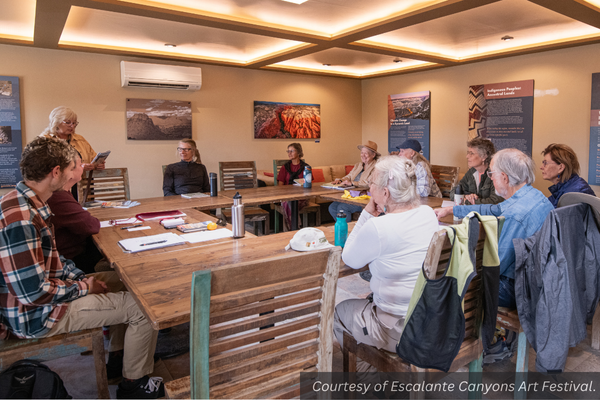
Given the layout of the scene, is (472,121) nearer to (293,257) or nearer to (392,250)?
(392,250)

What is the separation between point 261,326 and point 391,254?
626 millimetres

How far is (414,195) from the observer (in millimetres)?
1777

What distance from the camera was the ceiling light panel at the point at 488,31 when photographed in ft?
12.8

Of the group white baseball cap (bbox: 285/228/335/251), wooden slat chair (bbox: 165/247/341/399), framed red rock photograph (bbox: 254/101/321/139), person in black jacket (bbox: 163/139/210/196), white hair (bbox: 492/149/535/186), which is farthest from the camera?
framed red rock photograph (bbox: 254/101/321/139)

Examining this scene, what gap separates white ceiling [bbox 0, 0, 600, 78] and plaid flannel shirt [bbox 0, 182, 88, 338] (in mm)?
2306

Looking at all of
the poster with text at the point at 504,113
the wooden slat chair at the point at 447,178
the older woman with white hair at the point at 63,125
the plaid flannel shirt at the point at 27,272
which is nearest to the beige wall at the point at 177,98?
the older woman with white hair at the point at 63,125

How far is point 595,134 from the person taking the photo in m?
4.93

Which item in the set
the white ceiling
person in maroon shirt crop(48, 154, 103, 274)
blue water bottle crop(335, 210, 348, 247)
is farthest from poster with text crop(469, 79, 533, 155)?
person in maroon shirt crop(48, 154, 103, 274)

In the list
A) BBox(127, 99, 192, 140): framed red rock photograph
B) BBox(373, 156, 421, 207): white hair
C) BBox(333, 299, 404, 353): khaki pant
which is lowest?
BBox(333, 299, 404, 353): khaki pant

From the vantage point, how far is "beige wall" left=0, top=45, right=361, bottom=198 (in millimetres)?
5055

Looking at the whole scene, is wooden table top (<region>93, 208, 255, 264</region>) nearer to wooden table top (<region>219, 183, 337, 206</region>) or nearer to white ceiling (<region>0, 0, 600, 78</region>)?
wooden table top (<region>219, 183, 337, 206</region>)

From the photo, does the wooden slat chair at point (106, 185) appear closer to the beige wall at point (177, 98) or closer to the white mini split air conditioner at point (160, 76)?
the beige wall at point (177, 98)

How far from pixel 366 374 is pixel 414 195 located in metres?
1.01

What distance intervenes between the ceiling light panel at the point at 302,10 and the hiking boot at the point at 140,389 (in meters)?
2.91
